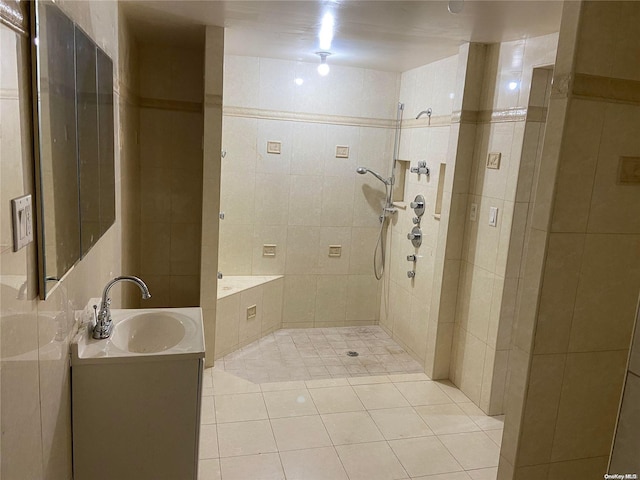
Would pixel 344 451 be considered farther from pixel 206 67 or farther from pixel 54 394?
pixel 206 67

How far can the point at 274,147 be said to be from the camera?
161 inches

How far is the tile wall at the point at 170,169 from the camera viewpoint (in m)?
3.71

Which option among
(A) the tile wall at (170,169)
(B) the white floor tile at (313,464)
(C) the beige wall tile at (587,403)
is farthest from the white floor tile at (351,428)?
(A) the tile wall at (170,169)

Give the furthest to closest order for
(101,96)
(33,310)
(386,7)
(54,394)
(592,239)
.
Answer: (386,7) → (101,96) → (592,239) → (54,394) → (33,310)

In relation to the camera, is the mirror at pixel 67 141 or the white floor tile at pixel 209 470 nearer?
the mirror at pixel 67 141

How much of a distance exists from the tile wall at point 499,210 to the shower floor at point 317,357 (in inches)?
27.4

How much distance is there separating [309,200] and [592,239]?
113 inches

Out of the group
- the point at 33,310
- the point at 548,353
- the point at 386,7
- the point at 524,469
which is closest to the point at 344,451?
the point at 524,469

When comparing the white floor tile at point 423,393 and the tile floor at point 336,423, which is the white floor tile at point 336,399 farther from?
the white floor tile at point 423,393

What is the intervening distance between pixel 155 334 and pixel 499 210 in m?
2.05

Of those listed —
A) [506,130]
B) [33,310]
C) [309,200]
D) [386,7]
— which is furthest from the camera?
[309,200]

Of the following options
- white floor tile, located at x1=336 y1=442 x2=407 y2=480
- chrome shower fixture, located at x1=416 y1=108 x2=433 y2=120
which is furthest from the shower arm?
white floor tile, located at x1=336 y1=442 x2=407 y2=480

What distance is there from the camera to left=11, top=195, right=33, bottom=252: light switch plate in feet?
3.11

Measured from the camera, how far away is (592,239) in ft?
5.27
